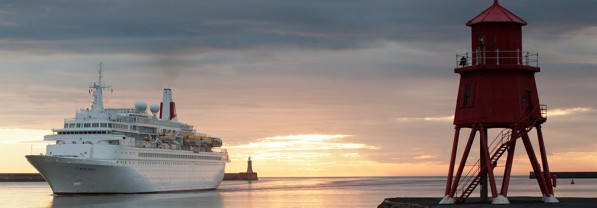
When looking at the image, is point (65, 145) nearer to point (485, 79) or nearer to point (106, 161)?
point (106, 161)

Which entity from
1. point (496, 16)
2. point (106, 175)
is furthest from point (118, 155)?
point (496, 16)

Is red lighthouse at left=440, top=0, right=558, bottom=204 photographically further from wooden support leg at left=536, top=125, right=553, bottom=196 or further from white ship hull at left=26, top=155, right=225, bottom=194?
white ship hull at left=26, top=155, right=225, bottom=194

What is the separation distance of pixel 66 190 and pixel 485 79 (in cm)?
5970

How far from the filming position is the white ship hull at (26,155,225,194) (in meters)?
88.1

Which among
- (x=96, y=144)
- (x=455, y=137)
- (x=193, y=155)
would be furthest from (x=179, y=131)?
(x=455, y=137)

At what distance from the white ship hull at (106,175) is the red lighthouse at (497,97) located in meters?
54.2

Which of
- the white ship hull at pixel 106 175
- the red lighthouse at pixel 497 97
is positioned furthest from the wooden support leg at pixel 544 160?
the white ship hull at pixel 106 175

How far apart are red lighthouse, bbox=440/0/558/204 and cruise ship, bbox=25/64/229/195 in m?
54.3

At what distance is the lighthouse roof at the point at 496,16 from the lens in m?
40.4

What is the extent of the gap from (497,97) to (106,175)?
2307 inches

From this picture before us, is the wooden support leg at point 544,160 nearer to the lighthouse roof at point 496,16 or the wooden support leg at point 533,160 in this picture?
the wooden support leg at point 533,160

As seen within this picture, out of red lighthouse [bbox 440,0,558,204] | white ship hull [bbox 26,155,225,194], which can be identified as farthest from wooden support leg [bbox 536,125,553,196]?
white ship hull [bbox 26,155,225,194]

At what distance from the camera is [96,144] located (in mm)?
92250

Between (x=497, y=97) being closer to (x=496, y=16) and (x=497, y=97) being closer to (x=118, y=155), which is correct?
(x=496, y=16)
